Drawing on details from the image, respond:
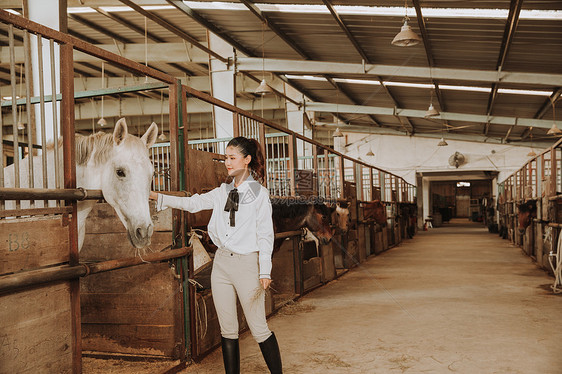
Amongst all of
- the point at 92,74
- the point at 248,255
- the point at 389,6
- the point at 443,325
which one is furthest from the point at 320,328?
the point at 92,74

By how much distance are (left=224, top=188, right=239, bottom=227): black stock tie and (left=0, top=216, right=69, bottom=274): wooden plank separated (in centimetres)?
76

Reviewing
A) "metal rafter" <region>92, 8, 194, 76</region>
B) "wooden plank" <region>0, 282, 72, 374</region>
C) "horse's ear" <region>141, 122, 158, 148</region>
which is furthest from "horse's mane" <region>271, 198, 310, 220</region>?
"metal rafter" <region>92, 8, 194, 76</region>

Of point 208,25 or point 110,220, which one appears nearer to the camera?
point 110,220

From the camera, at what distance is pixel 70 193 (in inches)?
85.8

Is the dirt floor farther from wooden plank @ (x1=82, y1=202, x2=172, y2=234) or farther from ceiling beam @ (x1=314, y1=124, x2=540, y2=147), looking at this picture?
ceiling beam @ (x1=314, y1=124, x2=540, y2=147)

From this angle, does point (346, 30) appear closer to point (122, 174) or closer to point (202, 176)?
point (202, 176)

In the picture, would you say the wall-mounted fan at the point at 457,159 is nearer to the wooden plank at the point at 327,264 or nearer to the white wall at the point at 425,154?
the white wall at the point at 425,154

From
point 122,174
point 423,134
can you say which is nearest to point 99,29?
point 122,174

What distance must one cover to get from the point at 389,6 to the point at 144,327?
603 centimetres

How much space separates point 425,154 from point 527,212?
11.9 meters

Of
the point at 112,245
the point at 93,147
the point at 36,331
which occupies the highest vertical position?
the point at 93,147

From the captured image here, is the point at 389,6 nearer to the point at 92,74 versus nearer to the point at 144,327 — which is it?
the point at 144,327

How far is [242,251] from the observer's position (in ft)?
8.00

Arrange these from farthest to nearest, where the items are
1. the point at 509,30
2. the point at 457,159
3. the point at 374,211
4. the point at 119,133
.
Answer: the point at 457,159
the point at 374,211
the point at 509,30
the point at 119,133
